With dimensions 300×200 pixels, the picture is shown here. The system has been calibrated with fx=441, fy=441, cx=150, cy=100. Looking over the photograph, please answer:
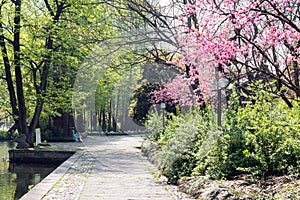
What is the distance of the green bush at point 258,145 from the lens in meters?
6.14

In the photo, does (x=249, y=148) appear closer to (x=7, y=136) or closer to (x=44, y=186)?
(x=44, y=186)

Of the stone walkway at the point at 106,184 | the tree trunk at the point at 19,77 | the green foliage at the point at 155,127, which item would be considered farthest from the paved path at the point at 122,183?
the tree trunk at the point at 19,77

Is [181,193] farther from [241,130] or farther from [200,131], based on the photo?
[200,131]

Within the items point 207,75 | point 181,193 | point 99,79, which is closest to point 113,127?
point 99,79

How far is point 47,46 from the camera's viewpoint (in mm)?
20312

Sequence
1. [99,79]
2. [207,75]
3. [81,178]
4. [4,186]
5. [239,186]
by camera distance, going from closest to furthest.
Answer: [239,186], [81,178], [4,186], [207,75], [99,79]

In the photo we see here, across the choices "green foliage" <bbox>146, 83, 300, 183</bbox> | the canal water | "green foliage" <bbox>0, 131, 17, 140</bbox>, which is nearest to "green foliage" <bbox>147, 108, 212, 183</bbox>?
"green foliage" <bbox>146, 83, 300, 183</bbox>

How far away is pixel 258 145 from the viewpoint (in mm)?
6570

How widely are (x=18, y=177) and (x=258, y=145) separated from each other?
364 inches

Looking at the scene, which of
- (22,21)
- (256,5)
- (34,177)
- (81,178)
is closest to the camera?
(256,5)

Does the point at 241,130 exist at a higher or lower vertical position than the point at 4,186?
higher

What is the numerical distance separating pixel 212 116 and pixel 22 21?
12350 millimetres

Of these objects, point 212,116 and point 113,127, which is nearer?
point 212,116

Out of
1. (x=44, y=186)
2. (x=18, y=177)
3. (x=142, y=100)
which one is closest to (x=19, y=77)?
(x=18, y=177)
